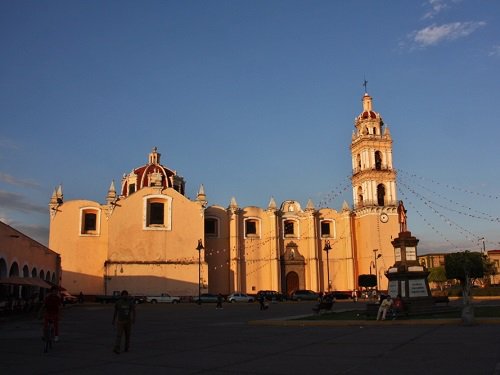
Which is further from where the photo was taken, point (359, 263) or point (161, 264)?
point (359, 263)

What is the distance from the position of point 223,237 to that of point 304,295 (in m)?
9.85

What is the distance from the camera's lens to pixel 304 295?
49.6 metres

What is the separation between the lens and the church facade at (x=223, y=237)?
1916 inches

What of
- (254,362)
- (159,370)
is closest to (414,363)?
(254,362)

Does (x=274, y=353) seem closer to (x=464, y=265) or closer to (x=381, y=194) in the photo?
(x=381, y=194)

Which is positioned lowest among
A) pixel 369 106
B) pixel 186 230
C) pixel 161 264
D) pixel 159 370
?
pixel 159 370

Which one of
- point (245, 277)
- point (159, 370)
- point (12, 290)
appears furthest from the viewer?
point (245, 277)

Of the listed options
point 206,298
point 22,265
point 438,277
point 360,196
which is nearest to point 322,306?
point 22,265

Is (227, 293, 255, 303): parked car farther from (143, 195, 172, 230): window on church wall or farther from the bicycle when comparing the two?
the bicycle

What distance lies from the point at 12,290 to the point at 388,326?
83.2ft

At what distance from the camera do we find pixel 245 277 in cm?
5300

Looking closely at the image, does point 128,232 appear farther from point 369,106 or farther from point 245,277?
point 369,106

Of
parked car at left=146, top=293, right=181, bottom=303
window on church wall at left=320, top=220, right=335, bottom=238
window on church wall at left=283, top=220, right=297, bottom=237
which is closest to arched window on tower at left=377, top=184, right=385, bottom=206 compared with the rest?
window on church wall at left=320, top=220, right=335, bottom=238

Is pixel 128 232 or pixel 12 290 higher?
pixel 128 232
